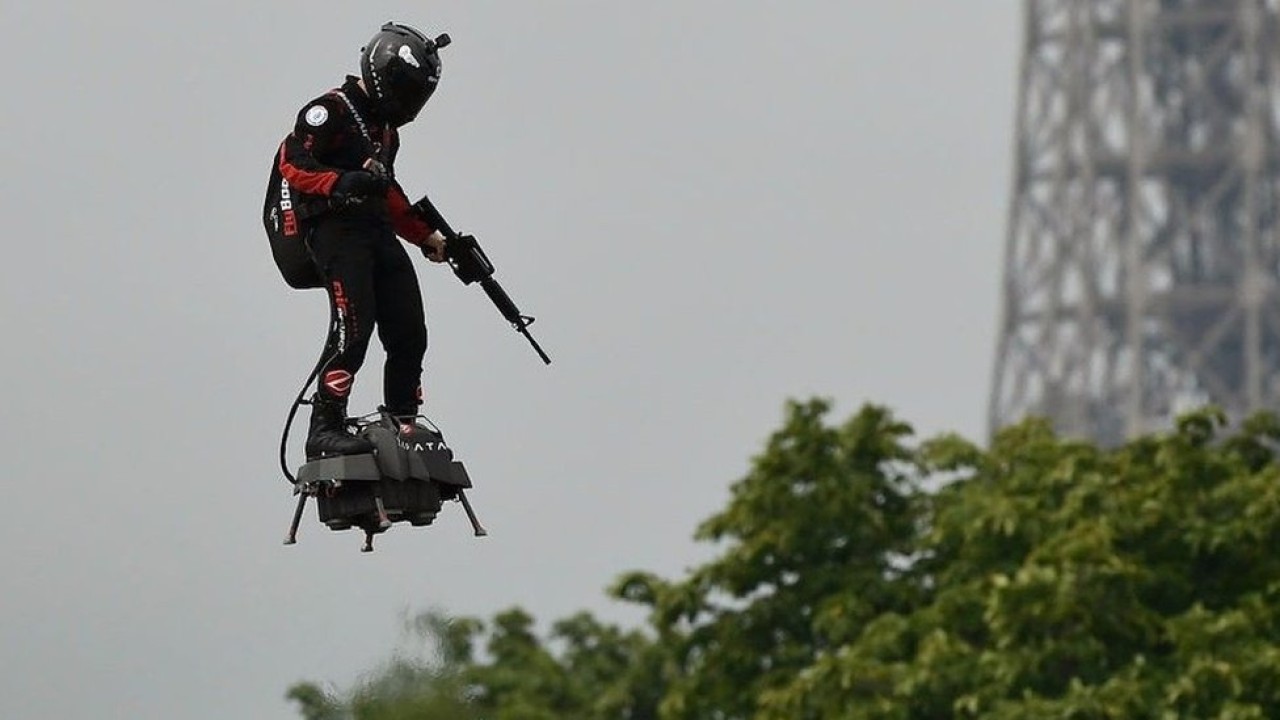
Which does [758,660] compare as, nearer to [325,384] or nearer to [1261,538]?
[1261,538]

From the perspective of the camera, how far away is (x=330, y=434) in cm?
3167

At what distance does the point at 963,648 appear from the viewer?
233 ft

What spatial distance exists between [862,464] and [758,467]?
1.90m

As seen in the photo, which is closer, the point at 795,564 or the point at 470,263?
the point at 470,263

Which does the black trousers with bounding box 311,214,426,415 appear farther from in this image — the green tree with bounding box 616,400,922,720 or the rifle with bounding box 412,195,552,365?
the green tree with bounding box 616,400,922,720

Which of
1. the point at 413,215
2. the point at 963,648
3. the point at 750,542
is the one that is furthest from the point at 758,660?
the point at 413,215

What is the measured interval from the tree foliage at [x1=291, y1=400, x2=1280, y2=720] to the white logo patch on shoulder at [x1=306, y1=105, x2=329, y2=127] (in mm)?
33824

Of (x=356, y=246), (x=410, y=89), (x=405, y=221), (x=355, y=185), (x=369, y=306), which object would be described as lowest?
(x=369, y=306)

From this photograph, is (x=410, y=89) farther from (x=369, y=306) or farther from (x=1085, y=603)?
(x=1085, y=603)

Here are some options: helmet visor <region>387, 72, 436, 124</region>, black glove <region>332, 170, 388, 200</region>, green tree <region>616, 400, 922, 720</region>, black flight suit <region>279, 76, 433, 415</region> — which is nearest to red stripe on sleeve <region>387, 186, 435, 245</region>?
black flight suit <region>279, 76, 433, 415</region>

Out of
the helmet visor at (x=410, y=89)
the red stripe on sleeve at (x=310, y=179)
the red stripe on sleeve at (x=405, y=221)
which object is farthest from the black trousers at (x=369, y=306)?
the helmet visor at (x=410, y=89)

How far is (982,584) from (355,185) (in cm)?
4260

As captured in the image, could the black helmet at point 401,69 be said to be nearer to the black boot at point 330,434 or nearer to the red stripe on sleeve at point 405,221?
the red stripe on sleeve at point 405,221

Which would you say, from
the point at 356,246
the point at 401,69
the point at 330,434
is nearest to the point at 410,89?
the point at 401,69
